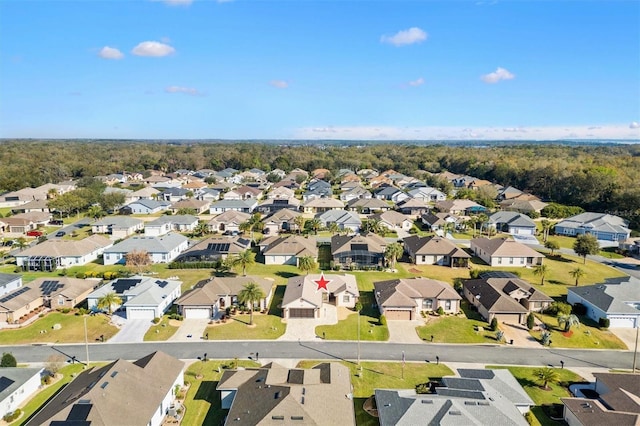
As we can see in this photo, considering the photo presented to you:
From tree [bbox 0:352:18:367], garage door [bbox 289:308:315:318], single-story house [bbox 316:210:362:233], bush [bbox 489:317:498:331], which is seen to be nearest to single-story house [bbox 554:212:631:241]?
single-story house [bbox 316:210:362:233]

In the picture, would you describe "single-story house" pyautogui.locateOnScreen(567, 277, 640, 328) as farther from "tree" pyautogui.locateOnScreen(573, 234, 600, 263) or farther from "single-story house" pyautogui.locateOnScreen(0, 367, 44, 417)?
"single-story house" pyautogui.locateOnScreen(0, 367, 44, 417)

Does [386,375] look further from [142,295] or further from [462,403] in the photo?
[142,295]

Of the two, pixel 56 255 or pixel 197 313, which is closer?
pixel 197 313

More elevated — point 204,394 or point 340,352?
point 340,352

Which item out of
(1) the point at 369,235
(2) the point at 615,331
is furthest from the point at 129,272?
(2) the point at 615,331

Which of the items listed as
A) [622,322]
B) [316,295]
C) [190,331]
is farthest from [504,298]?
[190,331]

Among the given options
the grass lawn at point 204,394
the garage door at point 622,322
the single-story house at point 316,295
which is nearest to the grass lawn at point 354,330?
the single-story house at point 316,295
